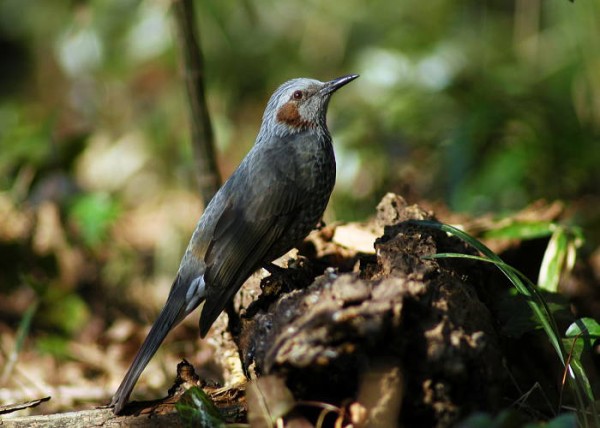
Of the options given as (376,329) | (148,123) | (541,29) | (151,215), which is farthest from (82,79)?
(376,329)

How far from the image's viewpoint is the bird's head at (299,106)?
4.73 meters

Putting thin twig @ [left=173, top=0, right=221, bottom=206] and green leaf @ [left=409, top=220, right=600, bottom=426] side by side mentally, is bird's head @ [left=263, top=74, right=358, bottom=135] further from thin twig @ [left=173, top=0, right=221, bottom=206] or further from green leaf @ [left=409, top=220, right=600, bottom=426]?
green leaf @ [left=409, top=220, right=600, bottom=426]

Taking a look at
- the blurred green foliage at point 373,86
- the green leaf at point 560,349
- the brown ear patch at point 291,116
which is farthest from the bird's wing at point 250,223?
the blurred green foliage at point 373,86

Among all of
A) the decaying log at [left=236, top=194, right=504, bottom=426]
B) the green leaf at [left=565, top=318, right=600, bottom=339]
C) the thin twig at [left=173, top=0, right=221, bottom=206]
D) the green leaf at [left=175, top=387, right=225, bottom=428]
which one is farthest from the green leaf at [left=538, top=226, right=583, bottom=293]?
the thin twig at [left=173, top=0, right=221, bottom=206]

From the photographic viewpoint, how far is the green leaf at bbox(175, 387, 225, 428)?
115 inches

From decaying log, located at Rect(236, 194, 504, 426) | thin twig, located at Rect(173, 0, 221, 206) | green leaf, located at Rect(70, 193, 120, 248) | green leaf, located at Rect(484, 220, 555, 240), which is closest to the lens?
decaying log, located at Rect(236, 194, 504, 426)

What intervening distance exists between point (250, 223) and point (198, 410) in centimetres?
137

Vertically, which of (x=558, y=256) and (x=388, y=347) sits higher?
(x=558, y=256)

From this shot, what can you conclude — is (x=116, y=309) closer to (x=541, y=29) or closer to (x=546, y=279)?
(x=546, y=279)

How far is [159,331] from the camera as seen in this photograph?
3.75 meters

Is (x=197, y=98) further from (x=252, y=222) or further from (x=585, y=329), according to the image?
(x=585, y=329)

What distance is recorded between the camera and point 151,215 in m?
8.43

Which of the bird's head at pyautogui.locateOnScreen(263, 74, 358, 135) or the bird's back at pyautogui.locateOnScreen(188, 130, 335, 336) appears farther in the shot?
the bird's head at pyautogui.locateOnScreen(263, 74, 358, 135)

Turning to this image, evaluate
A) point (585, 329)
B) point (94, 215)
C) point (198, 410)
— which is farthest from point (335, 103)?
point (198, 410)
